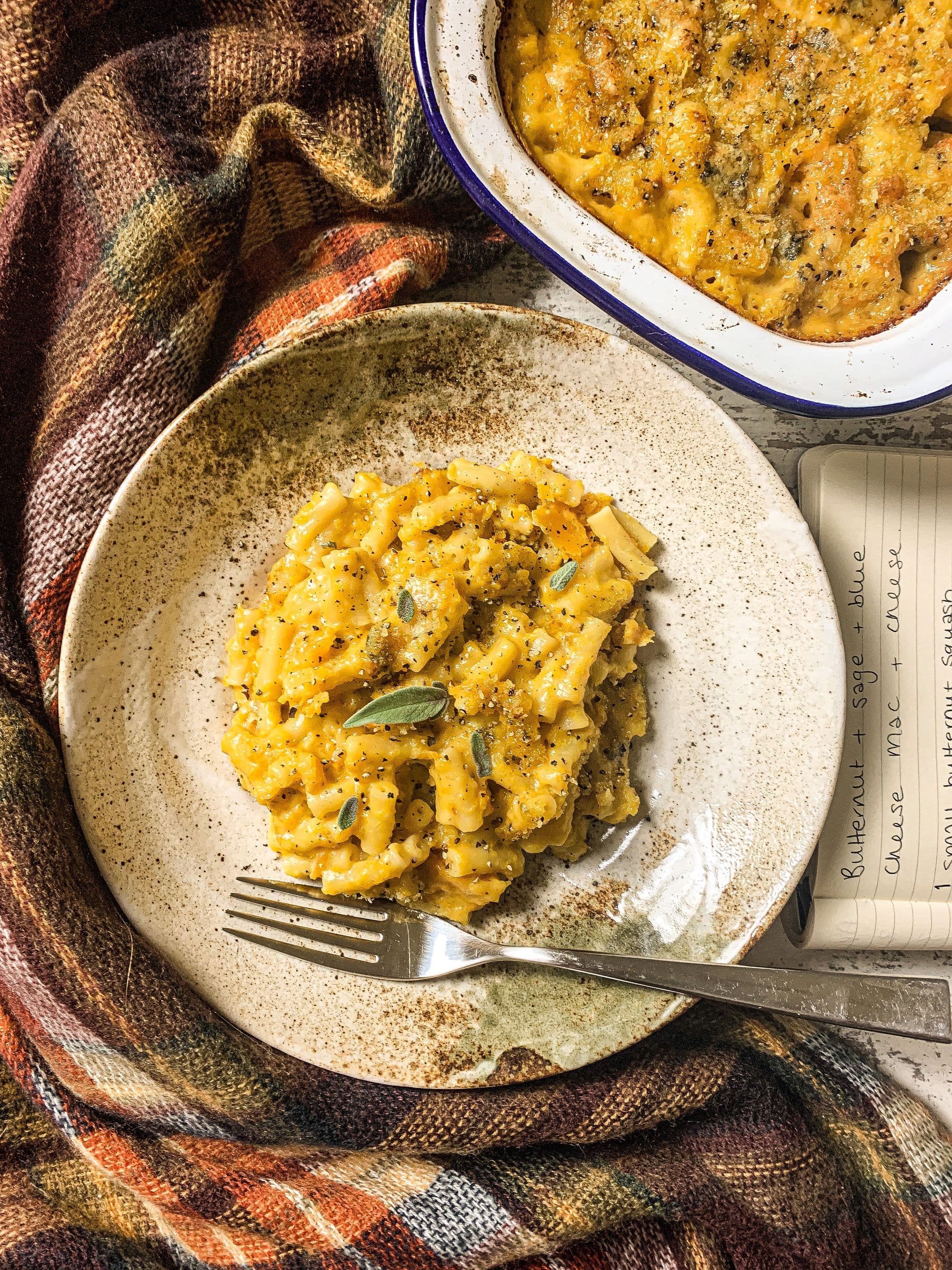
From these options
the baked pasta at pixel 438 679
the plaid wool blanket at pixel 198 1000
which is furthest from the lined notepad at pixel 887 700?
the baked pasta at pixel 438 679

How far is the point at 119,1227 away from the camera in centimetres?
202

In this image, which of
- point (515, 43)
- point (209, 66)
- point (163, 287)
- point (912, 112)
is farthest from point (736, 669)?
point (209, 66)

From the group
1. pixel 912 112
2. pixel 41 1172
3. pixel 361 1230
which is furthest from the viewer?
pixel 41 1172

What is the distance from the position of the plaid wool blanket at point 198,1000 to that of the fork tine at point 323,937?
207 millimetres

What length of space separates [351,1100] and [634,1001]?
0.61 metres

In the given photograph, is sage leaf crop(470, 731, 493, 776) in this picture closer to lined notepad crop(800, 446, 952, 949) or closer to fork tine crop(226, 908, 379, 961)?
fork tine crop(226, 908, 379, 961)

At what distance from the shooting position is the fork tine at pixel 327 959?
1.90 metres

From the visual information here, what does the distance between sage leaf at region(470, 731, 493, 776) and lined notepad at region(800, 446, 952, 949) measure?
86cm

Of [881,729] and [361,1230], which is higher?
[881,729]

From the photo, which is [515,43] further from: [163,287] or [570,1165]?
[570,1165]

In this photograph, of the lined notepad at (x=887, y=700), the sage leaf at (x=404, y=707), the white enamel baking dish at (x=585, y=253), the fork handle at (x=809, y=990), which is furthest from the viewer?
the lined notepad at (x=887, y=700)

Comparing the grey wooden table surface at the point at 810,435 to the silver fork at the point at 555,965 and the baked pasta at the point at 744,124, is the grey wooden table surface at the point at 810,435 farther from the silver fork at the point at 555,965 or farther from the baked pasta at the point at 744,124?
the baked pasta at the point at 744,124

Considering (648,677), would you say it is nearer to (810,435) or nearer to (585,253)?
(810,435)

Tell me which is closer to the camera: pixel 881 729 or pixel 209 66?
pixel 209 66
